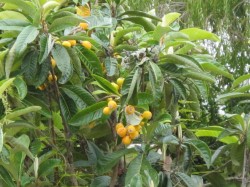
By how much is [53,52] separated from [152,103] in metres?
0.31

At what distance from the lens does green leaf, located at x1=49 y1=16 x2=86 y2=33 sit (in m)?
1.49

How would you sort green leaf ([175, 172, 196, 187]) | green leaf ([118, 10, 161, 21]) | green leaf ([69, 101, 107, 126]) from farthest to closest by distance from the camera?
green leaf ([118, 10, 161, 21])
green leaf ([175, 172, 196, 187])
green leaf ([69, 101, 107, 126])

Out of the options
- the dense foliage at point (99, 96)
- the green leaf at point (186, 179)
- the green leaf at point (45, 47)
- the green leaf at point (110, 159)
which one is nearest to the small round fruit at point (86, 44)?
the dense foliage at point (99, 96)

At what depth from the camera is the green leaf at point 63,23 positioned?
1.49 metres

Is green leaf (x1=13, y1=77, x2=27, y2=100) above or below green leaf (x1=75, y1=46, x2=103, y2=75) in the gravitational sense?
below

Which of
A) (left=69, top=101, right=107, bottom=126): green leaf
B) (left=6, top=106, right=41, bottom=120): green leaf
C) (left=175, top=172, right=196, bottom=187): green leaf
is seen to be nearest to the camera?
(left=6, top=106, right=41, bottom=120): green leaf

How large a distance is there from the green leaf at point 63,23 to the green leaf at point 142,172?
16.3 inches

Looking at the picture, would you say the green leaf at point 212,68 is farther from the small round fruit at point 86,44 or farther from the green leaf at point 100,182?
the green leaf at point 100,182

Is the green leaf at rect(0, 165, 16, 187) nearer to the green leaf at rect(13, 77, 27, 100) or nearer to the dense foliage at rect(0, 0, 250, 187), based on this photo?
the dense foliage at rect(0, 0, 250, 187)

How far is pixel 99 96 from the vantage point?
1761 mm

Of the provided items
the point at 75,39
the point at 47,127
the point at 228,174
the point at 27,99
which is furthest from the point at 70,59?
the point at 228,174

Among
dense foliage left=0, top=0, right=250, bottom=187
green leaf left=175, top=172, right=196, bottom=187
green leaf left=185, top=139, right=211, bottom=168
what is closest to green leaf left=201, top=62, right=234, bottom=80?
dense foliage left=0, top=0, right=250, bottom=187

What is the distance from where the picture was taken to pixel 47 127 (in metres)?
1.80

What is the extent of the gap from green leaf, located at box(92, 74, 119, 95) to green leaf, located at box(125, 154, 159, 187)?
8.0 inches
